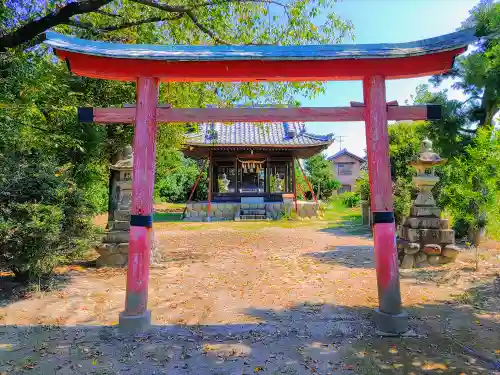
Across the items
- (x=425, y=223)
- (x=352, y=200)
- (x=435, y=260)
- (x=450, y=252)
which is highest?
(x=352, y=200)

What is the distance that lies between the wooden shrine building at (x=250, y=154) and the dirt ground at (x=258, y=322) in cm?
1181

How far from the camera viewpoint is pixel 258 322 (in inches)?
180

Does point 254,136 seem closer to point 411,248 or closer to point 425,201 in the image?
point 425,201

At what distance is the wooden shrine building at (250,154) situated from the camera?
19.4 m

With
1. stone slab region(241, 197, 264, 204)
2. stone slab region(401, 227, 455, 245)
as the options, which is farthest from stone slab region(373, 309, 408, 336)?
stone slab region(241, 197, 264, 204)

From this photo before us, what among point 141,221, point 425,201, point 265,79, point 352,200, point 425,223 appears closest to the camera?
point 141,221

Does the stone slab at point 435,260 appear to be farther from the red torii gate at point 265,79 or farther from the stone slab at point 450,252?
the red torii gate at point 265,79

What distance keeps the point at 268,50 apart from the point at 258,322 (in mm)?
3550

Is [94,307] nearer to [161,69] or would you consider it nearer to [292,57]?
[161,69]

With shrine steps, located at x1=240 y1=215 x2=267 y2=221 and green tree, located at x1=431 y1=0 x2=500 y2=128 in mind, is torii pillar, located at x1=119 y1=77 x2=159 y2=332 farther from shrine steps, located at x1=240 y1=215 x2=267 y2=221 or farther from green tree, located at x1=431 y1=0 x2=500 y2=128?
shrine steps, located at x1=240 y1=215 x2=267 y2=221

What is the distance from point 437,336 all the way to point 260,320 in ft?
7.10

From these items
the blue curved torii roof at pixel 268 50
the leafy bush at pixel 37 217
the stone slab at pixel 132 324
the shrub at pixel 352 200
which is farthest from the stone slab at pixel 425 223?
the shrub at pixel 352 200

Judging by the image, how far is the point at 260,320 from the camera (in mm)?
4648

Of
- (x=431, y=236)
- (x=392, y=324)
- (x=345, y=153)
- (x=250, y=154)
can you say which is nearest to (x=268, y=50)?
(x=392, y=324)
